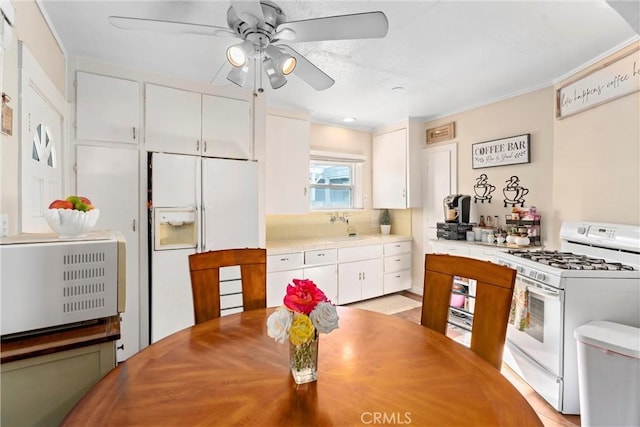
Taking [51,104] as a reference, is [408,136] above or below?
above

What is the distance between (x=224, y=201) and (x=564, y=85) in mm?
3285

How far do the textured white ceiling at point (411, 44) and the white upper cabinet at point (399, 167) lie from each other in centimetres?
96

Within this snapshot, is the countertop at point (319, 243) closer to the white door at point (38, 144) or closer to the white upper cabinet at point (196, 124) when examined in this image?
the white upper cabinet at point (196, 124)

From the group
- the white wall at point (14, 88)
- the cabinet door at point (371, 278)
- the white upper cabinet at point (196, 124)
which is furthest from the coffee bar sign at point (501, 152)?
the white wall at point (14, 88)

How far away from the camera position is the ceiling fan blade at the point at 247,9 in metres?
1.30

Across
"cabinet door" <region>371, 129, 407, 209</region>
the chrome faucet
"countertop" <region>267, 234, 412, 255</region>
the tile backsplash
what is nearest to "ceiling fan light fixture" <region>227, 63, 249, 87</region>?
"countertop" <region>267, 234, 412, 255</region>

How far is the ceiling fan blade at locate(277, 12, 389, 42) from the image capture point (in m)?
1.40

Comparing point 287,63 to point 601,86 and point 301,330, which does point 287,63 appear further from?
point 601,86

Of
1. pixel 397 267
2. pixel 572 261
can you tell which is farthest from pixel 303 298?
pixel 397 267

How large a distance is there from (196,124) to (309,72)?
1510mm

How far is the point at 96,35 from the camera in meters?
2.18

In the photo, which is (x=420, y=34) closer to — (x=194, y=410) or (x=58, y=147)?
(x=194, y=410)

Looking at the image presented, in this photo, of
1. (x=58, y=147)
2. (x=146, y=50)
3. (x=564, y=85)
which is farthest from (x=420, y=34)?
(x=58, y=147)

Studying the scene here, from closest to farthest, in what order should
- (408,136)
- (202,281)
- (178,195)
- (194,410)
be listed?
1. (194,410)
2. (202,281)
3. (178,195)
4. (408,136)
